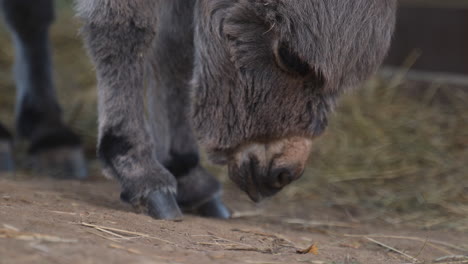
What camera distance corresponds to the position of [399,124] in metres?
4.31

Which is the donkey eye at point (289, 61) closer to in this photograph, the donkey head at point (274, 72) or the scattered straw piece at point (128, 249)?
the donkey head at point (274, 72)

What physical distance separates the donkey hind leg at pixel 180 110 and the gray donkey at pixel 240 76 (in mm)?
42

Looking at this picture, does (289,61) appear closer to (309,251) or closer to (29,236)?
(309,251)

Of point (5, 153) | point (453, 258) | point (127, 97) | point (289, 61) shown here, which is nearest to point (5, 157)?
point (5, 153)

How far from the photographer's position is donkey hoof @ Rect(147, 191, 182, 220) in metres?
2.41

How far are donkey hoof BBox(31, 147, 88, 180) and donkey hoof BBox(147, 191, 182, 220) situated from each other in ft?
4.07

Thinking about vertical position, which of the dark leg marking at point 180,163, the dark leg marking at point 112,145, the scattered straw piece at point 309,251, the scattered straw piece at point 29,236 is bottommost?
the dark leg marking at point 180,163

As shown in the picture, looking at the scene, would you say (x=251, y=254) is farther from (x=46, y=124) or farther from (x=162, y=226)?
(x=46, y=124)

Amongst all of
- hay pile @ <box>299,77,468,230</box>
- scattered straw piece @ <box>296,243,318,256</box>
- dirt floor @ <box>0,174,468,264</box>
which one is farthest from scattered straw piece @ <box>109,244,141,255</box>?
hay pile @ <box>299,77,468,230</box>

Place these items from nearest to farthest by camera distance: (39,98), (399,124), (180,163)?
(180,163), (39,98), (399,124)

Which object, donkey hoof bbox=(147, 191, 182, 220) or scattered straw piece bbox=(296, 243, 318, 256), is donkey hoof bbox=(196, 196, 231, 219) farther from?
scattered straw piece bbox=(296, 243, 318, 256)

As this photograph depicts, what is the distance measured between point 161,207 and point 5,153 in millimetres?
1399

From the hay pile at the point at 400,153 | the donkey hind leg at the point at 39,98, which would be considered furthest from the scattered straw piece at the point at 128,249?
the donkey hind leg at the point at 39,98

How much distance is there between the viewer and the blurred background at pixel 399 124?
11.5 feet
